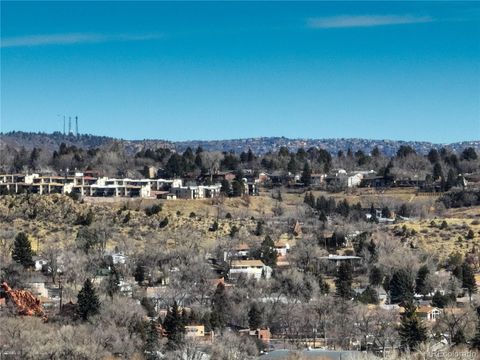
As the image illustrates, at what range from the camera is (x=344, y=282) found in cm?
3741

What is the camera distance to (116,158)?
71250 mm

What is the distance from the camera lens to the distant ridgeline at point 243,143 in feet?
499

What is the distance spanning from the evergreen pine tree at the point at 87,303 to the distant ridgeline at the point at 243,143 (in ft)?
354

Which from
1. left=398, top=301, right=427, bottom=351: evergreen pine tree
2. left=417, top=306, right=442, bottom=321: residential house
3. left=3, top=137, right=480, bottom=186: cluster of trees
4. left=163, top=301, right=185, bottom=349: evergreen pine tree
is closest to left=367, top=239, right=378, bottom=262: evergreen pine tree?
left=417, top=306, right=442, bottom=321: residential house

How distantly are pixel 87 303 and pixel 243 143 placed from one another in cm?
14981

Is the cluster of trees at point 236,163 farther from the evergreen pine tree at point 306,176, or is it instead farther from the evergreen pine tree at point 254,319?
the evergreen pine tree at point 254,319

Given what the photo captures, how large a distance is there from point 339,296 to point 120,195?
2264 centimetres

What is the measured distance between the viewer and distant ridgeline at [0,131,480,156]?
152m

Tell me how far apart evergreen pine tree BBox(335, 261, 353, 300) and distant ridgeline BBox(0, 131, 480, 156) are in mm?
103350

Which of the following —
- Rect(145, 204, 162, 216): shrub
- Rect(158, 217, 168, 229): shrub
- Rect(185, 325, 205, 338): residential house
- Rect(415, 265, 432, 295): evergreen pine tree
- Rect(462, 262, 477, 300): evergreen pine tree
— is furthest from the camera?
Rect(145, 204, 162, 216): shrub

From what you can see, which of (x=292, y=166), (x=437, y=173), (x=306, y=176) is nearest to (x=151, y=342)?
(x=306, y=176)

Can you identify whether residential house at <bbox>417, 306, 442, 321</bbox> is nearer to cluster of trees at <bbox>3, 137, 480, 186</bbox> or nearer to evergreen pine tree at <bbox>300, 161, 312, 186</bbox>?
cluster of trees at <bbox>3, 137, 480, 186</bbox>

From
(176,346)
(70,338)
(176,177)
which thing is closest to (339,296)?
(176,346)

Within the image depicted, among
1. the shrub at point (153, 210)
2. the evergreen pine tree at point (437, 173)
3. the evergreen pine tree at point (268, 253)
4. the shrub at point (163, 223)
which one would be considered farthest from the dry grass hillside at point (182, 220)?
the evergreen pine tree at point (437, 173)
